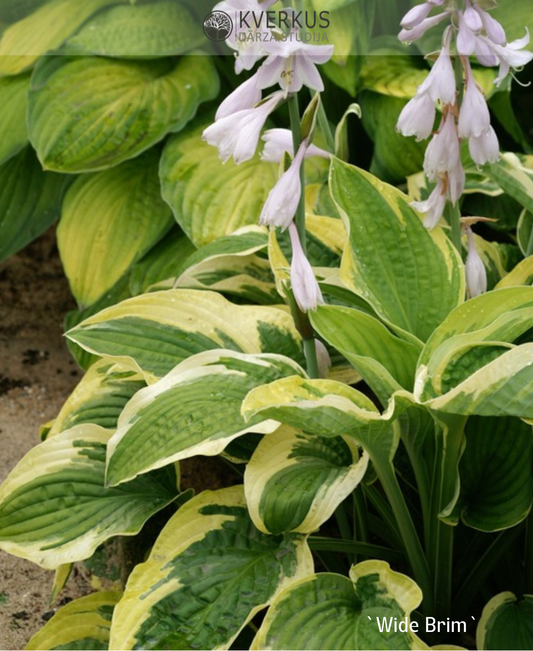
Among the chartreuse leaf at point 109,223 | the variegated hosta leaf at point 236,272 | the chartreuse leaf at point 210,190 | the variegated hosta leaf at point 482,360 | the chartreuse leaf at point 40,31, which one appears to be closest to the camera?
the variegated hosta leaf at point 482,360

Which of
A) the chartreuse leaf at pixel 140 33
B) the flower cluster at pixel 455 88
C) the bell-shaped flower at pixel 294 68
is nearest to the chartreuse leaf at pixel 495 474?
the flower cluster at pixel 455 88

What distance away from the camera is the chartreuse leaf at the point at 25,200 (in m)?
2.42

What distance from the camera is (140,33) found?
227cm

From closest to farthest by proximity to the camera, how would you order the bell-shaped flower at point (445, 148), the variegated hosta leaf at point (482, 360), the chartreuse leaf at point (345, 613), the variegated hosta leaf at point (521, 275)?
the variegated hosta leaf at point (482, 360), the chartreuse leaf at point (345, 613), the bell-shaped flower at point (445, 148), the variegated hosta leaf at point (521, 275)

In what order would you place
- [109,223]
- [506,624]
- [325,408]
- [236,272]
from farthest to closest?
[109,223]
[236,272]
[506,624]
[325,408]

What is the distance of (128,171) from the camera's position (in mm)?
2320

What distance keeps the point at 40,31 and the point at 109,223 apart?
60cm

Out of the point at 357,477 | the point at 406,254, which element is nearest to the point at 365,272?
the point at 406,254

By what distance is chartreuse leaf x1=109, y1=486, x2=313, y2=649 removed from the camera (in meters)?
1.20

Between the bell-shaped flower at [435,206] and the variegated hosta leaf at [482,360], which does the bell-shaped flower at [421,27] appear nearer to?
the bell-shaped flower at [435,206]

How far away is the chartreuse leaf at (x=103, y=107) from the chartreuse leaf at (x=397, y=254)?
2.89 ft

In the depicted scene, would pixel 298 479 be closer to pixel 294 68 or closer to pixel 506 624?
pixel 506 624

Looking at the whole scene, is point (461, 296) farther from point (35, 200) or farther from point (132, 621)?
point (35, 200)

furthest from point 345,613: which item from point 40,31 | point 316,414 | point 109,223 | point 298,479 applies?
point 40,31
